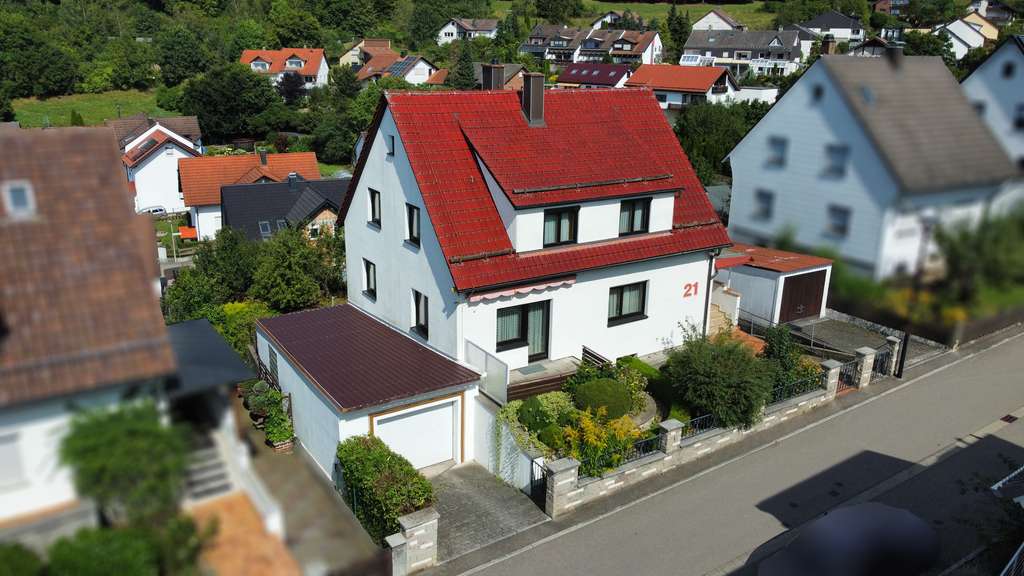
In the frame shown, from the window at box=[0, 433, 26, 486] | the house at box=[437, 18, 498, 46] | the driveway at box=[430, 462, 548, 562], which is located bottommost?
the driveway at box=[430, 462, 548, 562]

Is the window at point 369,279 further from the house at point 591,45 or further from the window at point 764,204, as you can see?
the house at point 591,45

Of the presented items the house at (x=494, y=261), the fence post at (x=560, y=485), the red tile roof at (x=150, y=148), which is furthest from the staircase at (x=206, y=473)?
the red tile roof at (x=150, y=148)

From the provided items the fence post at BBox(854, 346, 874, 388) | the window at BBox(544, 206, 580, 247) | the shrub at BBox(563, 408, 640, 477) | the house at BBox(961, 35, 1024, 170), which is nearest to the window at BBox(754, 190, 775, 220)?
→ the house at BBox(961, 35, 1024, 170)

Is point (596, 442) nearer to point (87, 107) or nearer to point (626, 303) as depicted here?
point (626, 303)

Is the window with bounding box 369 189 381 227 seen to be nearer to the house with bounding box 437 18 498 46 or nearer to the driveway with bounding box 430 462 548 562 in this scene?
the driveway with bounding box 430 462 548 562

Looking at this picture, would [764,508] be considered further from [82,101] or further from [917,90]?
[82,101]

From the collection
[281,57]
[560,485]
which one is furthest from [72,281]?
[281,57]

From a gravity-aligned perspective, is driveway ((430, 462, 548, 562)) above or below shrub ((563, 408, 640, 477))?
below

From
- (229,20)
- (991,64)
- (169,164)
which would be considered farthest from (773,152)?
(229,20)
